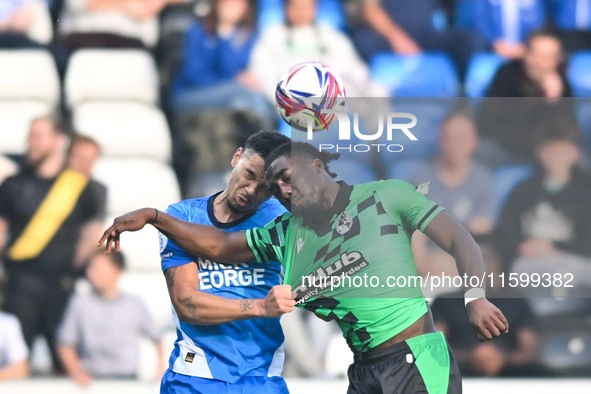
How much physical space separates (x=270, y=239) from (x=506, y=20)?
4724 millimetres

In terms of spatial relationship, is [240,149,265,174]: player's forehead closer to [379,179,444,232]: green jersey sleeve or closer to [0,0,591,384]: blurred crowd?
[379,179,444,232]: green jersey sleeve

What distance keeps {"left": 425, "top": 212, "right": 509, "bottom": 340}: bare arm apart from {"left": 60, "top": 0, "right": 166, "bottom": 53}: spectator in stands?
5.01 meters

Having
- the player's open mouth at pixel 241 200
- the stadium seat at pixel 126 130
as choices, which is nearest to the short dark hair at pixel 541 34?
the stadium seat at pixel 126 130

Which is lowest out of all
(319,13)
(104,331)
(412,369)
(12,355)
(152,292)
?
(12,355)

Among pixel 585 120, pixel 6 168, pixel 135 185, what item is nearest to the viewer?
pixel 585 120

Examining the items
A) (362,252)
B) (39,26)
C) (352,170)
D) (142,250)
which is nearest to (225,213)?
(352,170)

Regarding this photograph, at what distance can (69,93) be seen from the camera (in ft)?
29.2

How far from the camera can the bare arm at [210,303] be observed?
457cm

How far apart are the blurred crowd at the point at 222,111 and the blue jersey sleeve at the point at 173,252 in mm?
1661

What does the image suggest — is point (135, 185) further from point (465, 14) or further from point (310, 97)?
point (310, 97)

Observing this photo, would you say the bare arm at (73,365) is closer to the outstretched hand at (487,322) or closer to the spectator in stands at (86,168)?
the spectator in stands at (86,168)

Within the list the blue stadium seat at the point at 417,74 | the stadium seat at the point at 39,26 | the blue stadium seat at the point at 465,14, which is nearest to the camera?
the blue stadium seat at the point at 417,74

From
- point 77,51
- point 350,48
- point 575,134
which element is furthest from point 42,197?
point 575,134

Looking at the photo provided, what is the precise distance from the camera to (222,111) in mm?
8523
